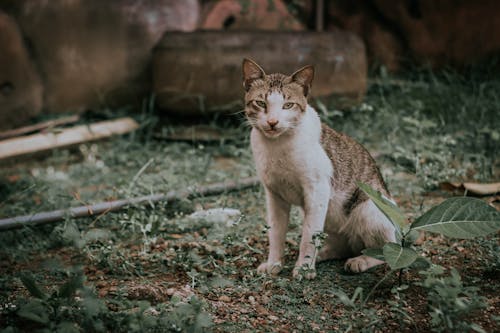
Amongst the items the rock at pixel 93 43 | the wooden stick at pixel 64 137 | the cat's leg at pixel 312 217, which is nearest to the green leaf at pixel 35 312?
the cat's leg at pixel 312 217

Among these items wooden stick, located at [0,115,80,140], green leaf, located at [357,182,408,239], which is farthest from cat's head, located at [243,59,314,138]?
wooden stick, located at [0,115,80,140]

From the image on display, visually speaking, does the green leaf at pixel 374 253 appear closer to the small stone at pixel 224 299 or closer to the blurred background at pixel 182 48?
the small stone at pixel 224 299

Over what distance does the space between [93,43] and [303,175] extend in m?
3.73

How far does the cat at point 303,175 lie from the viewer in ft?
9.35

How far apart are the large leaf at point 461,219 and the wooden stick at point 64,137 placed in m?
3.34

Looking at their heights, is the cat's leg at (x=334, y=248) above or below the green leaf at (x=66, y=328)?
below

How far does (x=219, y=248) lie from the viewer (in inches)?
124

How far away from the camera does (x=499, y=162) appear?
4.71 meters

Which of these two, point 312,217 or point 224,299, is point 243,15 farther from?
point 224,299

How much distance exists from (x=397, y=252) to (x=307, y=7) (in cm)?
500

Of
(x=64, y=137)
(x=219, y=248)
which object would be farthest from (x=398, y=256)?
(x=64, y=137)

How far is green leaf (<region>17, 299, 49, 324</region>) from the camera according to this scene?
2.07m

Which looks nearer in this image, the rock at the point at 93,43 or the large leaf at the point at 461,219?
the large leaf at the point at 461,219

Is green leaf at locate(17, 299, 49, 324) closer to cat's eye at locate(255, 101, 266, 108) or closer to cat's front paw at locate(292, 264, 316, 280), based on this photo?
cat's front paw at locate(292, 264, 316, 280)
